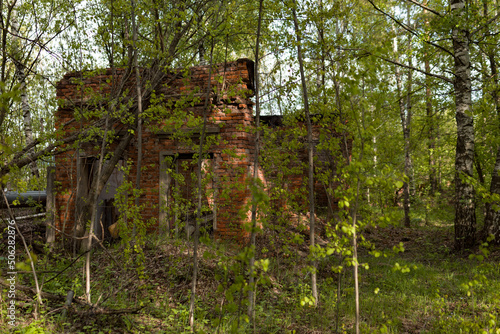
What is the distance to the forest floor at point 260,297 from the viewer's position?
341 cm

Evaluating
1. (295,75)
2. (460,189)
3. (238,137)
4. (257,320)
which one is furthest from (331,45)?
(460,189)

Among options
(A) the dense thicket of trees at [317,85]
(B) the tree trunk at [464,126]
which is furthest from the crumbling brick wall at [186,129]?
(B) the tree trunk at [464,126]

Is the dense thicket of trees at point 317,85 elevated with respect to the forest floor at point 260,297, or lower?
elevated

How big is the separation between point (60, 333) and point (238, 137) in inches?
176

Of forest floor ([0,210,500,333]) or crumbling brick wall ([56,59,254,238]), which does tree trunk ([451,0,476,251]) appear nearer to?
forest floor ([0,210,500,333])

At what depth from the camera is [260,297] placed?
4.86m

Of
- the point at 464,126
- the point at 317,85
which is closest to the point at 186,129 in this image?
the point at 317,85

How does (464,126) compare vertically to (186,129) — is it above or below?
below

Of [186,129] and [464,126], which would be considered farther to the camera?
[186,129]

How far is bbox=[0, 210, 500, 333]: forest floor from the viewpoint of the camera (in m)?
3.41

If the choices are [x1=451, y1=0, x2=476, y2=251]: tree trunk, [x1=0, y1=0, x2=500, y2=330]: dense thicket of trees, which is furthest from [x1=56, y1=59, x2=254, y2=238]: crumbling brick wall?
[x1=451, y1=0, x2=476, y2=251]: tree trunk

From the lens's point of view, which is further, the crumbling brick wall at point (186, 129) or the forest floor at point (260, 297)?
the crumbling brick wall at point (186, 129)

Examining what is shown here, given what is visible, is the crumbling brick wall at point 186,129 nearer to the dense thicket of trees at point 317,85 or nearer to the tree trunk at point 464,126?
the dense thicket of trees at point 317,85

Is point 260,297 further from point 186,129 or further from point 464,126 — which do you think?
point 464,126
